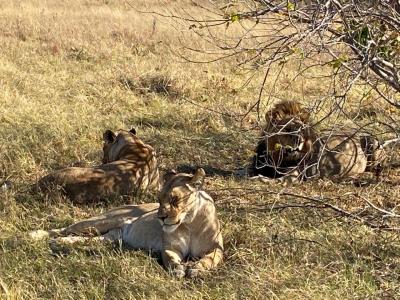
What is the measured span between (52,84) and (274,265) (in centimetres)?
706

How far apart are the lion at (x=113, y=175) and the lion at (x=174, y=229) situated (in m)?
0.68

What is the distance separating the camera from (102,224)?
5.23 metres

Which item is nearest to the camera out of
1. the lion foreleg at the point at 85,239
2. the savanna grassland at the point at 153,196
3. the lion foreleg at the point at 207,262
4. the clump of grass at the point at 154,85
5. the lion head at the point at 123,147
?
the savanna grassland at the point at 153,196

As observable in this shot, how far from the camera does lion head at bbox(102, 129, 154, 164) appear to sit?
258 inches

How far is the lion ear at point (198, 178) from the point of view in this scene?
4.41m

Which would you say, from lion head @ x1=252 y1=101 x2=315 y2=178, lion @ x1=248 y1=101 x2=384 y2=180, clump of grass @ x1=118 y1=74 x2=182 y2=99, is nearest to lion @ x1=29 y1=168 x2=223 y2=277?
lion head @ x1=252 y1=101 x2=315 y2=178

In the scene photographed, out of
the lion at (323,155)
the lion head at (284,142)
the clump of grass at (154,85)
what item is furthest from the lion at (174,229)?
the clump of grass at (154,85)

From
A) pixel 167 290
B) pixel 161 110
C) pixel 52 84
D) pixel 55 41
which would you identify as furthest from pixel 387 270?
pixel 55 41

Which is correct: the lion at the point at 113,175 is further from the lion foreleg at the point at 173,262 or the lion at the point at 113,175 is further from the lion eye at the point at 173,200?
the lion eye at the point at 173,200

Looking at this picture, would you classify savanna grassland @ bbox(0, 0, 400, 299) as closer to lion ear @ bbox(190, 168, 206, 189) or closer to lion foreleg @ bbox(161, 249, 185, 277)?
lion foreleg @ bbox(161, 249, 185, 277)

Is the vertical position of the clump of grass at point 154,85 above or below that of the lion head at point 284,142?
below

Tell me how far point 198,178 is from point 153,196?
179 centimetres

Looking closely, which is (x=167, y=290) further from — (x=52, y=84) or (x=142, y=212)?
(x=52, y=84)

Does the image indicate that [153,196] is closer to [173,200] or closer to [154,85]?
[173,200]
